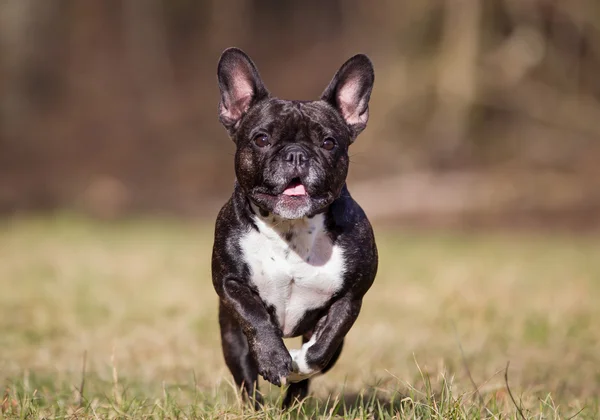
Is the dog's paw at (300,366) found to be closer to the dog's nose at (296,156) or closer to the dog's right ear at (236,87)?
the dog's nose at (296,156)

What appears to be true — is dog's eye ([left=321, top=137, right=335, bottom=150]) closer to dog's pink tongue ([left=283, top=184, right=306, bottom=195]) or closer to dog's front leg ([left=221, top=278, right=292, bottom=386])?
dog's pink tongue ([left=283, top=184, right=306, bottom=195])

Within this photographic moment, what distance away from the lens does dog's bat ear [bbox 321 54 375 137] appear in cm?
407

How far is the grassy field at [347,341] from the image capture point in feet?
12.5

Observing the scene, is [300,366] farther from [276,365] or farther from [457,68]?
[457,68]

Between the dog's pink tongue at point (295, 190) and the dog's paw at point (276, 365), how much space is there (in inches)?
24.2

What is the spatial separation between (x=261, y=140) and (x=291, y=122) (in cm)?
15

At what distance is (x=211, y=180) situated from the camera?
69.8ft

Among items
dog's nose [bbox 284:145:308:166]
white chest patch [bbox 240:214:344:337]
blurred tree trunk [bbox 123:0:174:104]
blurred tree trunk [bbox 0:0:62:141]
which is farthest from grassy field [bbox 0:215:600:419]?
blurred tree trunk [bbox 123:0:174:104]

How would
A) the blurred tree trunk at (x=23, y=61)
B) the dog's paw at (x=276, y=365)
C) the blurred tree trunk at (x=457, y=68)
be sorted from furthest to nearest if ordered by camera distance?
the blurred tree trunk at (x=23, y=61), the blurred tree trunk at (x=457, y=68), the dog's paw at (x=276, y=365)

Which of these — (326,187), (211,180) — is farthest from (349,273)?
(211,180)

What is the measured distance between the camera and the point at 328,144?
12.5 ft

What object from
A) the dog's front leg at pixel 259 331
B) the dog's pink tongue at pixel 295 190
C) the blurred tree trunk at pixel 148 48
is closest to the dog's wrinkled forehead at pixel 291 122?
the dog's pink tongue at pixel 295 190

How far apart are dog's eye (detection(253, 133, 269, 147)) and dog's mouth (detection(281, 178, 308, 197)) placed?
0.25 m

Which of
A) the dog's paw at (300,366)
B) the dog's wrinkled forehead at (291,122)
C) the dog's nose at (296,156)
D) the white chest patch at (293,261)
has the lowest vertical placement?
the dog's paw at (300,366)
